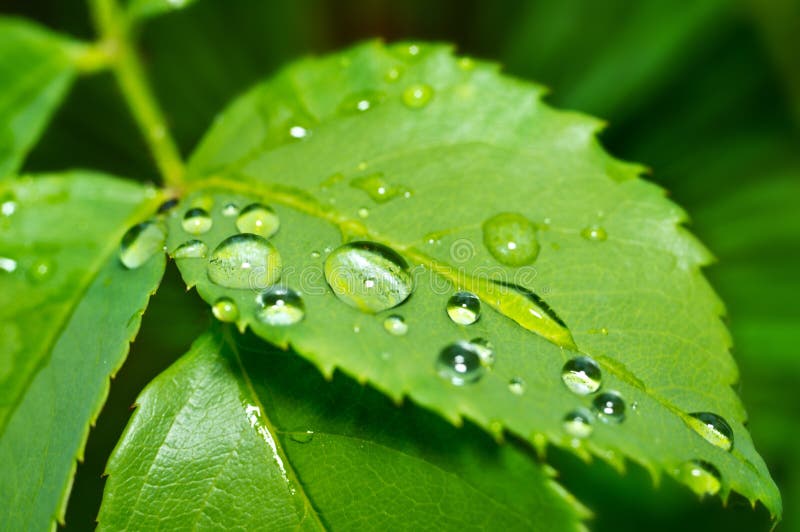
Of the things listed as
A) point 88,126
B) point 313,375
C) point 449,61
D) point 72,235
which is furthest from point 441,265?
point 88,126

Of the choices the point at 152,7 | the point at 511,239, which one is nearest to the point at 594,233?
the point at 511,239

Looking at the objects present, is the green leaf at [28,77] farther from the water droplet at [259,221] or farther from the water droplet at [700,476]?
the water droplet at [700,476]

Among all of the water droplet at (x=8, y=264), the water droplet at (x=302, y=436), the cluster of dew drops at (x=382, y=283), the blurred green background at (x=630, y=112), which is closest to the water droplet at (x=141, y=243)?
the cluster of dew drops at (x=382, y=283)

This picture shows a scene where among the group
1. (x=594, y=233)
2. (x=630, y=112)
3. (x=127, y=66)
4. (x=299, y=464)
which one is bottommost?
(x=299, y=464)

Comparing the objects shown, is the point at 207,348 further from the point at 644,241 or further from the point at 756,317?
the point at 756,317

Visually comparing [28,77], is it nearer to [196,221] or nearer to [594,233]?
[196,221]
